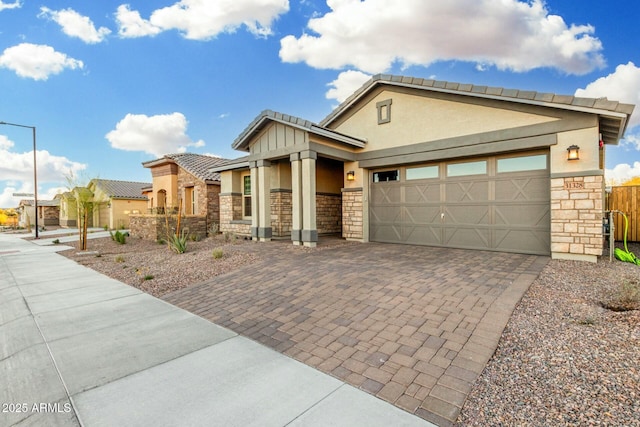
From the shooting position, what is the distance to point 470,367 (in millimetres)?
2789

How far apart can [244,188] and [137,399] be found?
12.2 m

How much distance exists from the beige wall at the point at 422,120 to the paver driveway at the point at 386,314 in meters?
3.83

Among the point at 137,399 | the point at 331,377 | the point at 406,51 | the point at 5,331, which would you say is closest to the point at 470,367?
the point at 331,377

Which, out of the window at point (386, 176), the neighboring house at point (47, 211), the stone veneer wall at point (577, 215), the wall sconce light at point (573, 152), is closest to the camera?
the stone veneer wall at point (577, 215)

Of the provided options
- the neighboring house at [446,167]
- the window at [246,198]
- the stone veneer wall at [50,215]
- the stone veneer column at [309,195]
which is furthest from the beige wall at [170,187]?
the stone veneer wall at [50,215]

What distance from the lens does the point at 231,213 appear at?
45.8 feet

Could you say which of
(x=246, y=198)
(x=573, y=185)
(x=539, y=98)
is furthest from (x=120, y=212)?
(x=573, y=185)

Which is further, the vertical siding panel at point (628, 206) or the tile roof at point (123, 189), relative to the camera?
the tile roof at point (123, 189)

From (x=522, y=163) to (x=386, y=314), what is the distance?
6812 mm

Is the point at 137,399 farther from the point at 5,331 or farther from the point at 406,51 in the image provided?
the point at 406,51

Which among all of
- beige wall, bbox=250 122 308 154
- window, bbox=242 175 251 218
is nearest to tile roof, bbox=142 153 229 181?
window, bbox=242 175 251 218

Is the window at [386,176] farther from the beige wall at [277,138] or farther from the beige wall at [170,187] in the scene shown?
the beige wall at [170,187]

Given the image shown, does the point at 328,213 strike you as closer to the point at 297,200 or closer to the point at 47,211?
the point at 297,200

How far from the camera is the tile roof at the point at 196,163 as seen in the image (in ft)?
51.4
